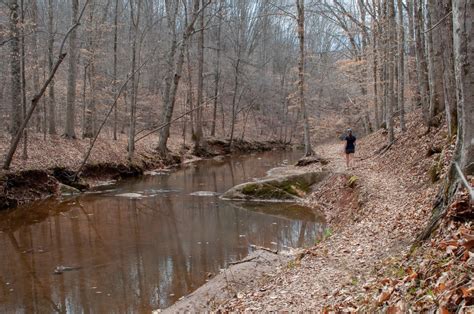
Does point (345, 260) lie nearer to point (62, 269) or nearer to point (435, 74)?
point (62, 269)

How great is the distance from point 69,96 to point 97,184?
5919 millimetres

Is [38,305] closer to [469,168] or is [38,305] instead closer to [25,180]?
[469,168]

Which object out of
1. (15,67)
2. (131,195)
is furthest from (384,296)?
(15,67)

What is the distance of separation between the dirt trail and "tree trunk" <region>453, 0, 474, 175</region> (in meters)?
1.77

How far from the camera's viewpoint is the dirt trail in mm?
5671

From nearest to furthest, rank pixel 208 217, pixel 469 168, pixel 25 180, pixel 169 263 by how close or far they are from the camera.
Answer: pixel 469 168 → pixel 169 263 → pixel 208 217 → pixel 25 180

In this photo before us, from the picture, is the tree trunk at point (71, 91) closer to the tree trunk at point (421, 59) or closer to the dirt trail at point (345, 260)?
the tree trunk at point (421, 59)

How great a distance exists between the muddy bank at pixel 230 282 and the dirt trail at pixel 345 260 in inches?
13.9

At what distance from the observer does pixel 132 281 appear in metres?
8.44

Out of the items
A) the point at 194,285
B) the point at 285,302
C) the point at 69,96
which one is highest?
the point at 69,96

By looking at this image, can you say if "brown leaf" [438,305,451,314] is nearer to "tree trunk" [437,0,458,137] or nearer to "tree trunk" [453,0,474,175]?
"tree trunk" [453,0,474,175]

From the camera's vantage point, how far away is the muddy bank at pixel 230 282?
680 centimetres

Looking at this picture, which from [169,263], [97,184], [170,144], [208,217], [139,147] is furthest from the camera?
[170,144]

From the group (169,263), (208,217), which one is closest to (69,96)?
(208,217)
